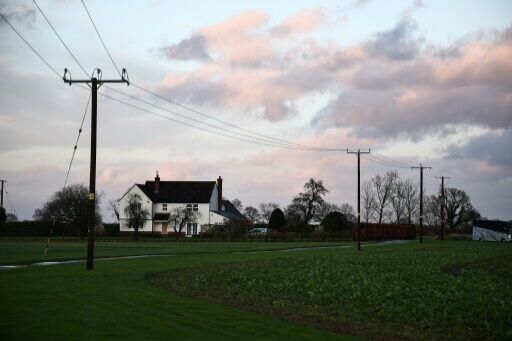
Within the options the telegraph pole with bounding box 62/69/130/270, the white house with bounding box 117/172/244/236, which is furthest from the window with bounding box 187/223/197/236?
the telegraph pole with bounding box 62/69/130/270

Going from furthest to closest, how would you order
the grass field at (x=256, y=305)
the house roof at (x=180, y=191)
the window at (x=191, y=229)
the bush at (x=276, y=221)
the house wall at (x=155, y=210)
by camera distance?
the house roof at (x=180, y=191)
the house wall at (x=155, y=210)
the window at (x=191, y=229)
the bush at (x=276, y=221)
the grass field at (x=256, y=305)

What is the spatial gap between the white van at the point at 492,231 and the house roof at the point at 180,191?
48373mm

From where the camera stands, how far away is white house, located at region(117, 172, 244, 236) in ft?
378

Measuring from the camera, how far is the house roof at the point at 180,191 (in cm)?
11900

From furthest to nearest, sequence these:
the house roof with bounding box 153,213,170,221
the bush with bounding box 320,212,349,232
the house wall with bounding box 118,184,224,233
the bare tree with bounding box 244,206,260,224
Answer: the bare tree with bounding box 244,206,260,224
the house roof with bounding box 153,213,170,221
the house wall with bounding box 118,184,224,233
the bush with bounding box 320,212,349,232

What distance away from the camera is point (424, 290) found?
19641mm

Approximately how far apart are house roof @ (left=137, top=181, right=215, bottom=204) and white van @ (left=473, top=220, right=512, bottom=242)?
159 ft

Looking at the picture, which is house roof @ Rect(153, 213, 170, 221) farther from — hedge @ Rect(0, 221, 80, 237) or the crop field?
the crop field

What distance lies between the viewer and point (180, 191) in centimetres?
12106

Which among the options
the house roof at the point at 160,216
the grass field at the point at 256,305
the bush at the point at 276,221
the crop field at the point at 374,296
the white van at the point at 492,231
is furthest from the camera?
the house roof at the point at 160,216

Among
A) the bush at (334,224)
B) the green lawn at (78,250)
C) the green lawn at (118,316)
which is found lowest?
the green lawn at (78,250)

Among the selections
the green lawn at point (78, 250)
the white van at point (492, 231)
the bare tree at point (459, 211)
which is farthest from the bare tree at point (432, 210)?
the green lawn at point (78, 250)

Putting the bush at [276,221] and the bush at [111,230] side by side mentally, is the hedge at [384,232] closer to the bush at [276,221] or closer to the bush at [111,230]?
the bush at [276,221]

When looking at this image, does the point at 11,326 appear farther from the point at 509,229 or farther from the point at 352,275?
the point at 509,229
